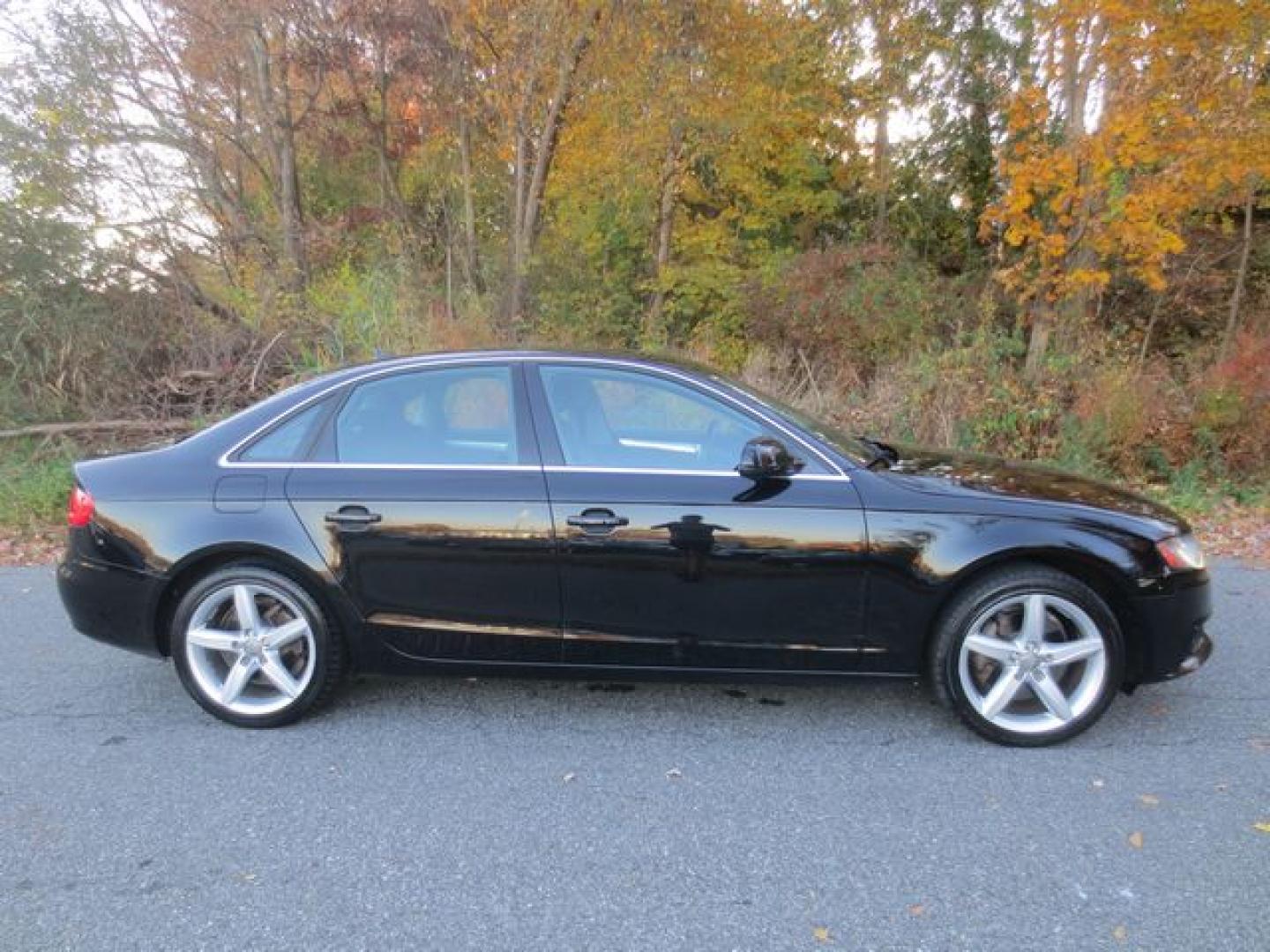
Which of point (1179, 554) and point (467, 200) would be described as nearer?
point (1179, 554)

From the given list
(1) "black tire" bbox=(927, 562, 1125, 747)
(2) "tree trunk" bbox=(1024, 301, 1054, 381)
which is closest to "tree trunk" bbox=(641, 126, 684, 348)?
(2) "tree trunk" bbox=(1024, 301, 1054, 381)

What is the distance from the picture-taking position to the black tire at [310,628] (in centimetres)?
333

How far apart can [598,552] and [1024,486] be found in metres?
1.75

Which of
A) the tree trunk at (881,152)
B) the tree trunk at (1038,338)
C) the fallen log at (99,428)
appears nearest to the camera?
the fallen log at (99,428)

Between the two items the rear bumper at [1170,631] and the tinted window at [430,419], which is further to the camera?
the tinted window at [430,419]

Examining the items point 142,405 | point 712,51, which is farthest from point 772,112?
point 142,405

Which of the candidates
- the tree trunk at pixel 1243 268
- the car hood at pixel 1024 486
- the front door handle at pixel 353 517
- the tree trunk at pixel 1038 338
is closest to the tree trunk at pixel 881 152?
the tree trunk at pixel 1038 338

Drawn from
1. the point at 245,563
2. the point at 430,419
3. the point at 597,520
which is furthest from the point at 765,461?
the point at 245,563

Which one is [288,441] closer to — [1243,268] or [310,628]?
[310,628]

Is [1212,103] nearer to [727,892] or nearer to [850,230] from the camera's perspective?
[850,230]

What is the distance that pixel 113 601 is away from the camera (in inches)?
134

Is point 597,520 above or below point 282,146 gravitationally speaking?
below

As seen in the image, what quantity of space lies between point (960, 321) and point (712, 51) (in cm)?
535

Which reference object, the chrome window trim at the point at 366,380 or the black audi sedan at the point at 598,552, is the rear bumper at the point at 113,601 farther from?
the chrome window trim at the point at 366,380
